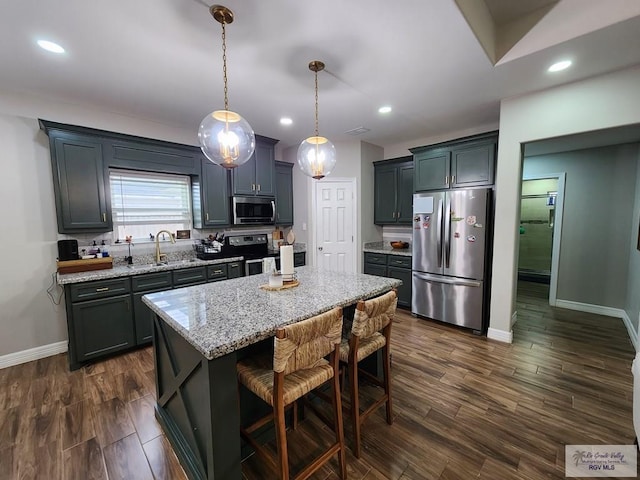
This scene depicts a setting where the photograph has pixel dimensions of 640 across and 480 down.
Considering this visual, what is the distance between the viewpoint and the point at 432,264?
3701 millimetres

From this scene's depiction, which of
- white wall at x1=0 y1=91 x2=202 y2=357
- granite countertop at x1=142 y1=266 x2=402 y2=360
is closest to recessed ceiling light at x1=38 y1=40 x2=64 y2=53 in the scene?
white wall at x1=0 y1=91 x2=202 y2=357

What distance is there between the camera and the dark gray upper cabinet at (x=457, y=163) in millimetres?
3328

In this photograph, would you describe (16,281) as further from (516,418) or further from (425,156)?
(425,156)

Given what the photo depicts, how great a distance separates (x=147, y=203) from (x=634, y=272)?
628 cm

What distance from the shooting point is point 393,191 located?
4.56m

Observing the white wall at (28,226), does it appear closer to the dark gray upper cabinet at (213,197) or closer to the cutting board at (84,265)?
the cutting board at (84,265)

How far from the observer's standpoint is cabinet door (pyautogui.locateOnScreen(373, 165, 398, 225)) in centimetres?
457

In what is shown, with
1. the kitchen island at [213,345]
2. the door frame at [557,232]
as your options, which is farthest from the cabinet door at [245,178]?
the door frame at [557,232]

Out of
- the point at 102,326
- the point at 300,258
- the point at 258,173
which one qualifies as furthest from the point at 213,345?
the point at 300,258

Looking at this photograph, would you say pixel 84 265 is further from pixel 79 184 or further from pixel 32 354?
pixel 32 354

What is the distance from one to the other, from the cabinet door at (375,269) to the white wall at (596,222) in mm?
2742

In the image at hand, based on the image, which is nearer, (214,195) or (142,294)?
(142,294)

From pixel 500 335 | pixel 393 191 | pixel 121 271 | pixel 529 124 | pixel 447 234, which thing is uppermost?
pixel 529 124

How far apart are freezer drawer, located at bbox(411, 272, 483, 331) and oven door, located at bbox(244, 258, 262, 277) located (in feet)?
7.51
